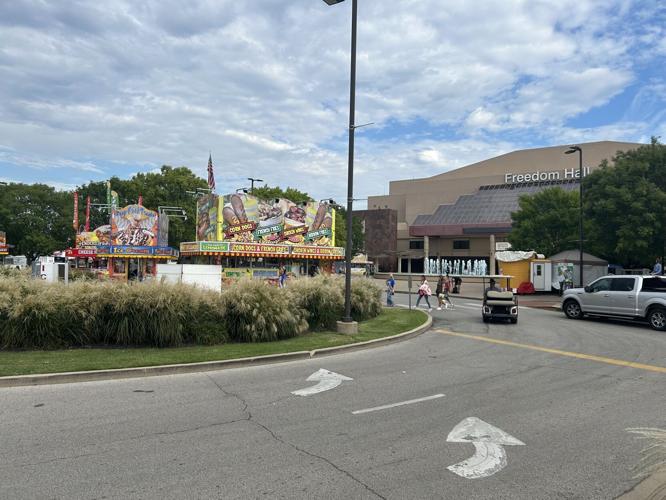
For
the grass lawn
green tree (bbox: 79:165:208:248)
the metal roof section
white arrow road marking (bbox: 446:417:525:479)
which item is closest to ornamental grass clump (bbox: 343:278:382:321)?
the grass lawn

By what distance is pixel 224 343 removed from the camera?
40.3 ft

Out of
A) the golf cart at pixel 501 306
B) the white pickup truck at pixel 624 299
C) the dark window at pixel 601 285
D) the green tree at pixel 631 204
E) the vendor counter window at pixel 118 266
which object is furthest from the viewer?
the vendor counter window at pixel 118 266

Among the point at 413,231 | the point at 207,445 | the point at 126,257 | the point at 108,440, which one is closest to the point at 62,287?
the point at 108,440

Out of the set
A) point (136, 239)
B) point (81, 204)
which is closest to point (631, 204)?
point (136, 239)

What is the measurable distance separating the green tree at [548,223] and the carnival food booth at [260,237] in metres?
16.3

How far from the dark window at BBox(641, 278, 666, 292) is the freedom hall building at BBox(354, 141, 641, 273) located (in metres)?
58.7

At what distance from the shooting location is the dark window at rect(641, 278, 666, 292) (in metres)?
17.3

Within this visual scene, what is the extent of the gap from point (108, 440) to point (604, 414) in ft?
20.5

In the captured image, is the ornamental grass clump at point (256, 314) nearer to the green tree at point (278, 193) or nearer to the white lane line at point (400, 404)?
the white lane line at point (400, 404)

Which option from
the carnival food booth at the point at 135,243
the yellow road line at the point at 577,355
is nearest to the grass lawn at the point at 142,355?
the yellow road line at the point at 577,355

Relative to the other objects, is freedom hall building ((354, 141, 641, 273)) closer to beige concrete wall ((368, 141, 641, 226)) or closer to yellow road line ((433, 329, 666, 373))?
beige concrete wall ((368, 141, 641, 226))

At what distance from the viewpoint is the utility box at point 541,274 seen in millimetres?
35094

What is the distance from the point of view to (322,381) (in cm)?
870

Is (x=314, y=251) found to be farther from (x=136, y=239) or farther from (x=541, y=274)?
(x=541, y=274)
